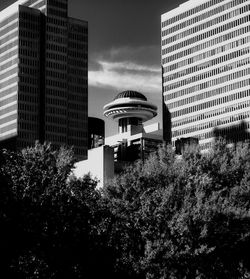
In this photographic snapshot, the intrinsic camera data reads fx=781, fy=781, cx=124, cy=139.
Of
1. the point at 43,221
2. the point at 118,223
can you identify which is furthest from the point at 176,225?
the point at 43,221

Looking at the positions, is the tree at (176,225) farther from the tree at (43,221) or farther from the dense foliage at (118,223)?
the tree at (43,221)

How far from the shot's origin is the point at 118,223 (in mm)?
71062

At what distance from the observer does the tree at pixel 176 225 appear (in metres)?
69.4

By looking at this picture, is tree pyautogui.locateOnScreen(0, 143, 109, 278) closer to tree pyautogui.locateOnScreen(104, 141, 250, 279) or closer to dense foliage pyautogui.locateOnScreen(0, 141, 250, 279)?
dense foliage pyautogui.locateOnScreen(0, 141, 250, 279)

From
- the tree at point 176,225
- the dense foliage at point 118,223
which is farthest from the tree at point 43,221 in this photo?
the tree at point 176,225

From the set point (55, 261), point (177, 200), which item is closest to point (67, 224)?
point (55, 261)

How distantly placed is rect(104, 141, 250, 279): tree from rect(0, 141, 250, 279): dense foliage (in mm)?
93

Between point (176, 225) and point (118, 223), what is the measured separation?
5.27 metres

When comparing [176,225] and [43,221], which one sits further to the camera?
[176,225]

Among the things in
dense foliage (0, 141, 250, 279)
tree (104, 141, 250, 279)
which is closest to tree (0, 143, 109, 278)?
dense foliage (0, 141, 250, 279)

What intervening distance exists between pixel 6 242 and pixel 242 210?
28250 millimetres

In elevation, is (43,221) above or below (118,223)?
below

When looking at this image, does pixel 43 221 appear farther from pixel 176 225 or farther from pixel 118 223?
pixel 176 225

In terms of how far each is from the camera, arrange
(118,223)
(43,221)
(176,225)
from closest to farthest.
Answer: (43,221) < (176,225) < (118,223)
